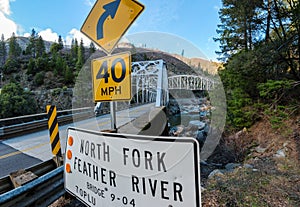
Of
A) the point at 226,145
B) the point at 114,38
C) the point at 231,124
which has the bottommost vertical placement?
the point at 226,145

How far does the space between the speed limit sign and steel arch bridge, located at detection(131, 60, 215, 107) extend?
7.28 metres

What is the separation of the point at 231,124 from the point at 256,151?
3.13m

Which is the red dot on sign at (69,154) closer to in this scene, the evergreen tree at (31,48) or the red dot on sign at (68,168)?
the red dot on sign at (68,168)

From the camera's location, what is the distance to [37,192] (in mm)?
1573

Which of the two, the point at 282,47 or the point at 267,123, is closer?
the point at 282,47

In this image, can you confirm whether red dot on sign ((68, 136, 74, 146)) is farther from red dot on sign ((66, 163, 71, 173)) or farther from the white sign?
red dot on sign ((66, 163, 71, 173))

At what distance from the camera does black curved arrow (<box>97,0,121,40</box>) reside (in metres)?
1.48

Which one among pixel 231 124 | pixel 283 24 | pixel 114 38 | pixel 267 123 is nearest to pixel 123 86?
pixel 114 38

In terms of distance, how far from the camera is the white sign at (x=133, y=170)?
68 cm

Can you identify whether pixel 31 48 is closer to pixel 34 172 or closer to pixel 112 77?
pixel 34 172

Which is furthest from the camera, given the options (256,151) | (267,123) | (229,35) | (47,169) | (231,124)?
(229,35)

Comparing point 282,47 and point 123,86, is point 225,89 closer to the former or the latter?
point 282,47

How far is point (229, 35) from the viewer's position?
11352 mm

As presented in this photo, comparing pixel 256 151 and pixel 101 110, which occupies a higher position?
pixel 101 110
